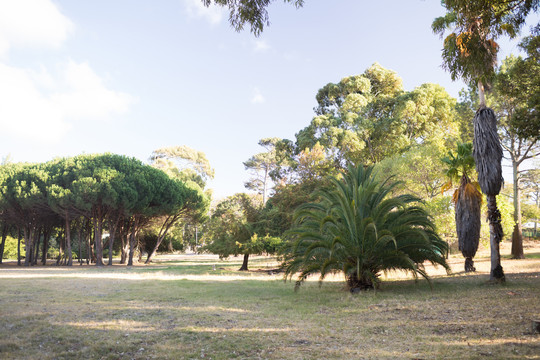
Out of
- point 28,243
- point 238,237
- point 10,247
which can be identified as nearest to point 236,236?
point 238,237

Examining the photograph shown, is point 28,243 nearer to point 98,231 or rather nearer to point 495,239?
point 98,231

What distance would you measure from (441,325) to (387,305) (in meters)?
2.35

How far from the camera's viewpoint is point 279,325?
7.11 meters

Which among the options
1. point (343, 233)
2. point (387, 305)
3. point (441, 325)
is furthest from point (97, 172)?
point (441, 325)

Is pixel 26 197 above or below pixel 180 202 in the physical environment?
above

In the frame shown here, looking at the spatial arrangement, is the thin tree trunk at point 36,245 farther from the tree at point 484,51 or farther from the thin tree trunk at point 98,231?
the tree at point 484,51

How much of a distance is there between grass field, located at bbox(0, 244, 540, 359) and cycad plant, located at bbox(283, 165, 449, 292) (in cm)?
Answer: 84

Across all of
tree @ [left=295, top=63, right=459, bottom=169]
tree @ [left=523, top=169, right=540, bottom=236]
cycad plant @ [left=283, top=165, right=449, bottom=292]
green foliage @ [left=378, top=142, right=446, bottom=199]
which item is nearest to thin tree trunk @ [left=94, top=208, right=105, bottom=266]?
tree @ [left=295, top=63, right=459, bottom=169]

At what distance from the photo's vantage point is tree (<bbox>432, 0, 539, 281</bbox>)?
29.0ft

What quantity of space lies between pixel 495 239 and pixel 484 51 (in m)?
6.57

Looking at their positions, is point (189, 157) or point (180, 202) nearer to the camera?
point (180, 202)

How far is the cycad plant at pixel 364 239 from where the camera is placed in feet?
36.7

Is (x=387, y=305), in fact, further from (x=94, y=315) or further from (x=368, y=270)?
(x=94, y=315)

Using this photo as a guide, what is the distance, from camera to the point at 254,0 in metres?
7.77
